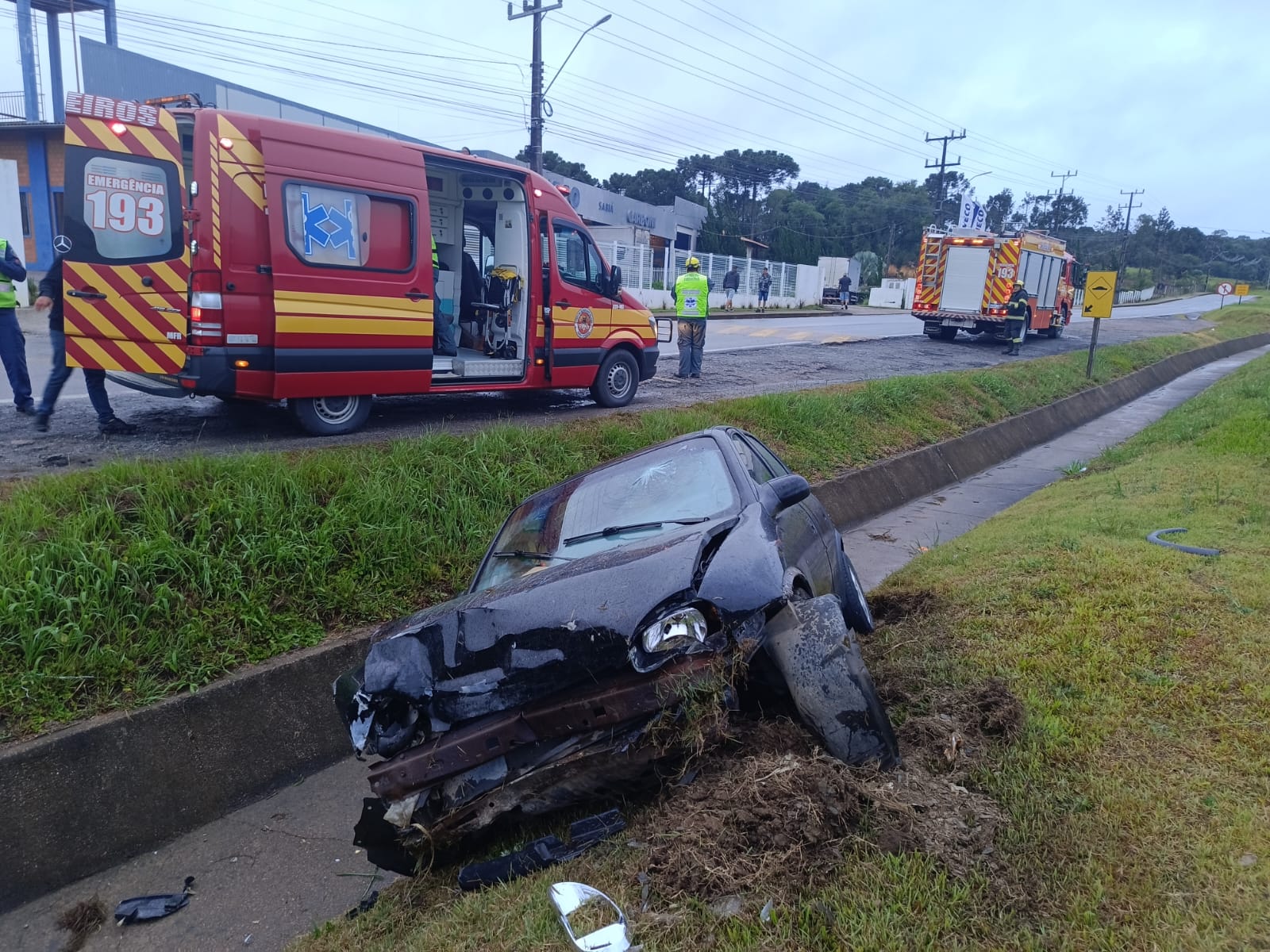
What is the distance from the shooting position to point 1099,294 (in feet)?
58.7

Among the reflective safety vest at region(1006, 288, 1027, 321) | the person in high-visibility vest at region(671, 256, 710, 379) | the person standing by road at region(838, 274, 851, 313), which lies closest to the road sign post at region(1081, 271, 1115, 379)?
the reflective safety vest at region(1006, 288, 1027, 321)

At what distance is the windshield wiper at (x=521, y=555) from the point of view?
393cm

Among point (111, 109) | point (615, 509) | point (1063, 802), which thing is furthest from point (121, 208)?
point (1063, 802)

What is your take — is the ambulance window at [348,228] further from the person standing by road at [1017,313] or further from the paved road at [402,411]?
the person standing by road at [1017,313]

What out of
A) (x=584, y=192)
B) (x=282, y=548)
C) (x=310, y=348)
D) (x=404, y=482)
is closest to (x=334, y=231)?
(x=310, y=348)

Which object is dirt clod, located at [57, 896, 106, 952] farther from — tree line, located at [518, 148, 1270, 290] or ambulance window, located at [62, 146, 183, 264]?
tree line, located at [518, 148, 1270, 290]

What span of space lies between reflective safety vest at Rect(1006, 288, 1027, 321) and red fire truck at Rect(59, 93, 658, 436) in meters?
18.8

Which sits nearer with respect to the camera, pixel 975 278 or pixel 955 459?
pixel 955 459

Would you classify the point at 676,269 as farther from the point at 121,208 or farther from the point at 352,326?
the point at 121,208

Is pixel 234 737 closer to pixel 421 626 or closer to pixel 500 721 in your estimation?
pixel 421 626

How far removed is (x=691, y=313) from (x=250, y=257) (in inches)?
309

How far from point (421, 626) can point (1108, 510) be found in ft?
20.0

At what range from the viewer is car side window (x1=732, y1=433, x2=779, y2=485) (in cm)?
452

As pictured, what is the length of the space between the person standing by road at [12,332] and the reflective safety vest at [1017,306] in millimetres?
22537
